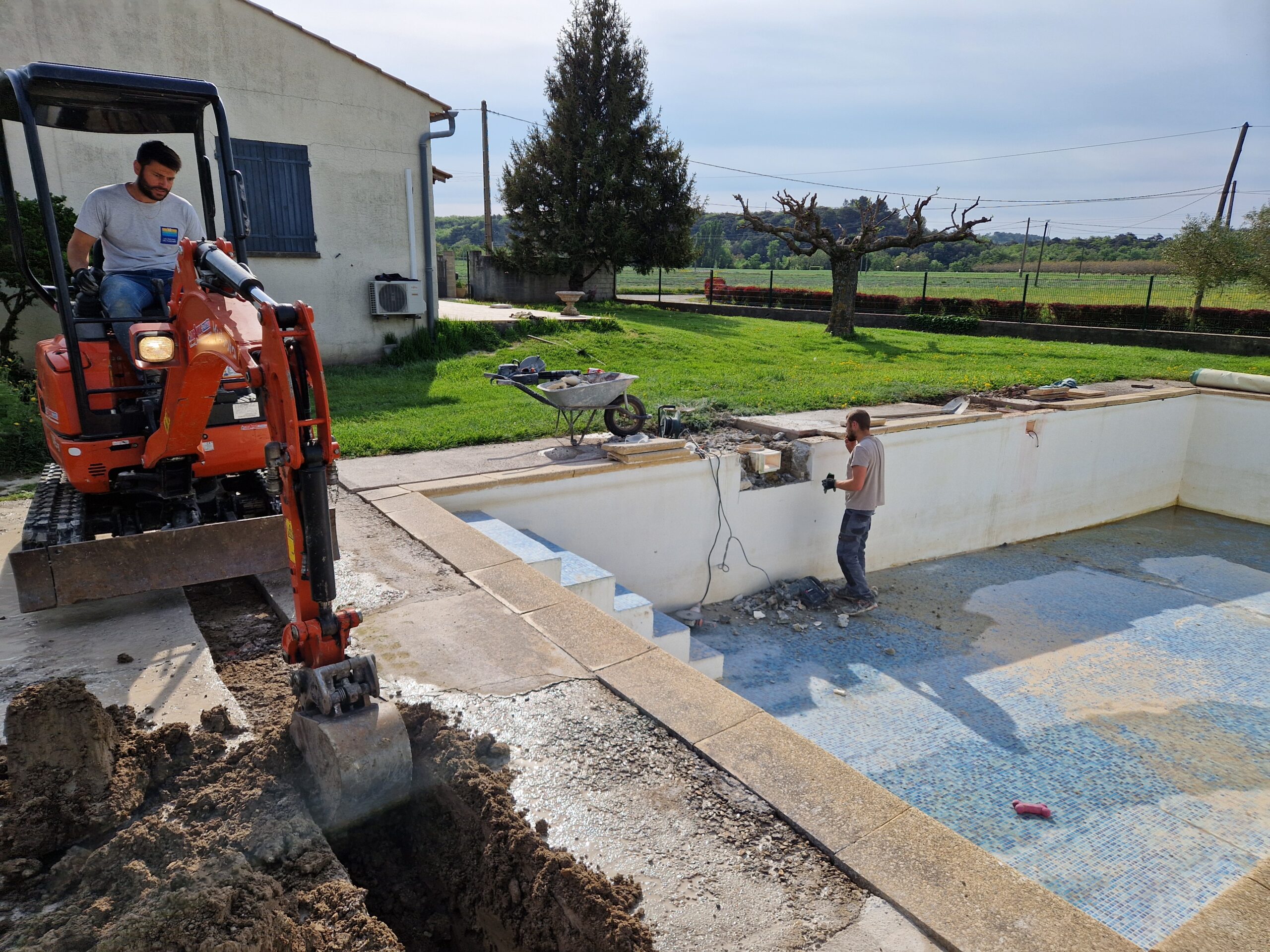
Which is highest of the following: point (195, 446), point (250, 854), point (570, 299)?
point (570, 299)

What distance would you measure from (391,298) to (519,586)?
8.44 meters

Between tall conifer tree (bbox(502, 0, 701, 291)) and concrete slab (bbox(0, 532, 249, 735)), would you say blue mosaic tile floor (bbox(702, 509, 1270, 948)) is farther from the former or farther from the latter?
tall conifer tree (bbox(502, 0, 701, 291))

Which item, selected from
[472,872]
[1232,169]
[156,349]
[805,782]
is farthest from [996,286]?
[472,872]

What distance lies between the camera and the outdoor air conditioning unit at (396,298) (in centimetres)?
1164

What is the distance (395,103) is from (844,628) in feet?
31.7

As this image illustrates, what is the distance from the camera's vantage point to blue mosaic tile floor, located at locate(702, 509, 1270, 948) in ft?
15.6

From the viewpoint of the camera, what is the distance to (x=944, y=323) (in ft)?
69.4

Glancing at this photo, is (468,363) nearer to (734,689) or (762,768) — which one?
(734,689)

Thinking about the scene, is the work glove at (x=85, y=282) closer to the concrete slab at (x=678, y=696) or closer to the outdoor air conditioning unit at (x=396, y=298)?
the concrete slab at (x=678, y=696)

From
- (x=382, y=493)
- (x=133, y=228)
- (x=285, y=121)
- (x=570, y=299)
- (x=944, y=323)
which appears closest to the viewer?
(x=133, y=228)

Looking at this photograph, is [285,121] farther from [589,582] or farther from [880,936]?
[880,936]

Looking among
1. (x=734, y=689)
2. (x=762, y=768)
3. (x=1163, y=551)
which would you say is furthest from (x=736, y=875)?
(x=1163, y=551)

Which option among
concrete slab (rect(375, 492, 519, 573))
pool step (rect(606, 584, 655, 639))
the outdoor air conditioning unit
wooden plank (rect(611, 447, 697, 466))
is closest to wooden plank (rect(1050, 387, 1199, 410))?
wooden plank (rect(611, 447, 697, 466))

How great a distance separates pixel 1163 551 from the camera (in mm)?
10828
